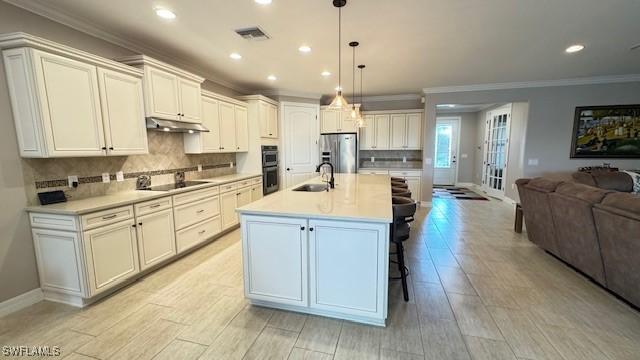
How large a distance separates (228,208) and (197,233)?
2.33ft

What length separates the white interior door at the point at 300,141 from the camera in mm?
5680

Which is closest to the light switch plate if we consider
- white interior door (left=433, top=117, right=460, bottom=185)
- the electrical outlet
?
the electrical outlet

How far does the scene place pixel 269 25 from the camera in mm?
2650

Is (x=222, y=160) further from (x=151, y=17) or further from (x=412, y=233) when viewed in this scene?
(x=412, y=233)

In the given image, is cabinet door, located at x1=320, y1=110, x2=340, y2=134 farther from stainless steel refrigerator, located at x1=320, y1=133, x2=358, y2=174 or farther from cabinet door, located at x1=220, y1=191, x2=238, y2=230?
cabinet door, located at x1=220, y1=191, x2=238, y2=230

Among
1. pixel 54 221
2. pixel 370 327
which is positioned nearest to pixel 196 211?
pixel 54 221

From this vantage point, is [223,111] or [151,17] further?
[223,111]

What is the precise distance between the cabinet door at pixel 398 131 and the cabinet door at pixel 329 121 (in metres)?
1.35

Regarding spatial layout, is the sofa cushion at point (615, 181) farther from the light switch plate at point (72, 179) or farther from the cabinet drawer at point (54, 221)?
the light switch plate at point (72, 179)

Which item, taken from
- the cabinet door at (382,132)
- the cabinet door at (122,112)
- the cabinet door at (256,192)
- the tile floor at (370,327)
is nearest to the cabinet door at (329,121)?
the cabinet door at (382,132)

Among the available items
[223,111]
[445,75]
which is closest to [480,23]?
[445,75]

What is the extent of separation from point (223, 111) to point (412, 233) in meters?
3.68

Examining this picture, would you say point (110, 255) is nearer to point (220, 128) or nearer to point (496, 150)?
point (220, 128)

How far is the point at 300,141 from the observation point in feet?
19.0
